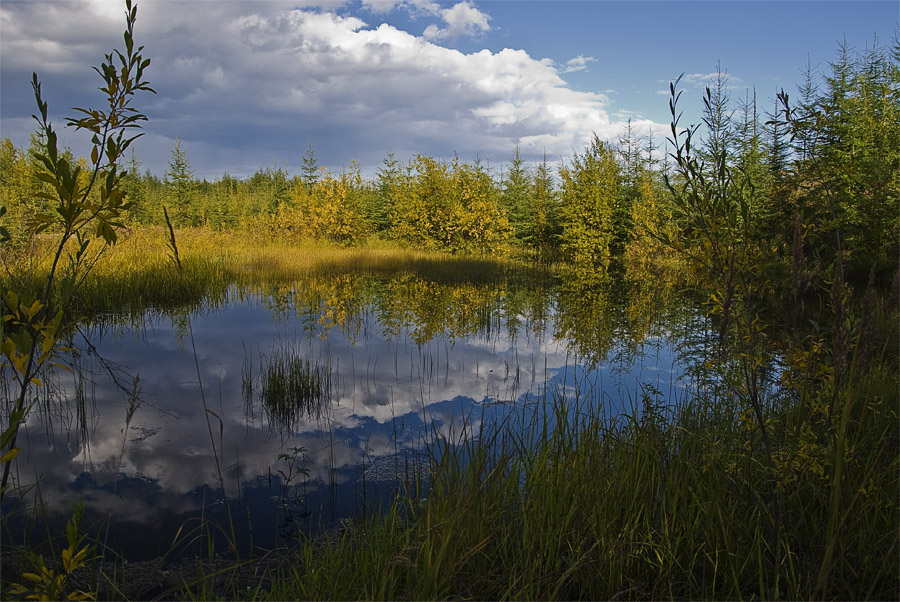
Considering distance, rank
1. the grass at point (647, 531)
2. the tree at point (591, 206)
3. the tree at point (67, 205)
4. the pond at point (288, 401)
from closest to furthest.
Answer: the tree at point (67, 205), the grass at point (647, 531), the pond at point (288, 401), the tree at point (591, 206)

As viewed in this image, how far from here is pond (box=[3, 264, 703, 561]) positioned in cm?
293

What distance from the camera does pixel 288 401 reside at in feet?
15.3

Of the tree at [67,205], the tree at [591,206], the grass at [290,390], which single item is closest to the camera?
the tree at [67,205]

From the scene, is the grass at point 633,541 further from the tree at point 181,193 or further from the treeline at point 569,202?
the tree at point 181,193

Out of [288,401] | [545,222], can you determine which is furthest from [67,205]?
[545,222]

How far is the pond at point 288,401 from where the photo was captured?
9.62ft

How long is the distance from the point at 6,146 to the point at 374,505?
26429mm

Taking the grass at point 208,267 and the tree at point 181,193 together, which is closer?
the grass at point 208,267

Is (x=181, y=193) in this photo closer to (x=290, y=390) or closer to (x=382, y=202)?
(x=382, y=202)

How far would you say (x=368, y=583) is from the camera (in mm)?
1947

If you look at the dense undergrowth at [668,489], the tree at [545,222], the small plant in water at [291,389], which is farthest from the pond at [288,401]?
the tree at [545,222]

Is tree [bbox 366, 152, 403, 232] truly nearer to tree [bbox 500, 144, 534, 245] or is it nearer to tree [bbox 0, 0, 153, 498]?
tree [bbox 500, 144, 534, 245]

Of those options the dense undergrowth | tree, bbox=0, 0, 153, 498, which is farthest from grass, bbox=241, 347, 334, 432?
tree, bbox=0, 0, 153, 498

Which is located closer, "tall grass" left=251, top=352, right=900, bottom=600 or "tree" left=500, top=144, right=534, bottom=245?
"tall grass" left=251, top=352, right=900, bottom=600
